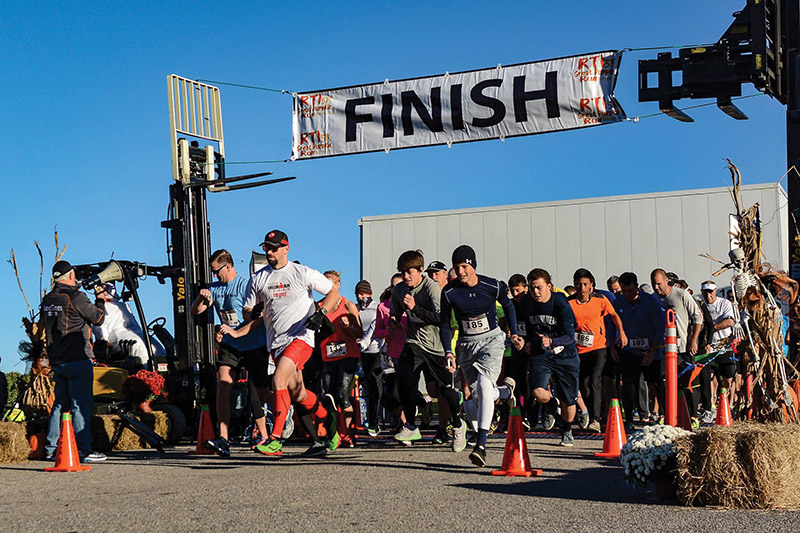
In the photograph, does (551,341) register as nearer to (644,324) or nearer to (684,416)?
(684,416)

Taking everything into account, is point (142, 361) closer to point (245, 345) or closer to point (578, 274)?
point (245, 345)

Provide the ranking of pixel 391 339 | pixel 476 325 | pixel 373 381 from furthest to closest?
pixel 373 381 < pixel 391 339 < pixel 476 325

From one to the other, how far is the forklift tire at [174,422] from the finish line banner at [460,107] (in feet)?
15.0

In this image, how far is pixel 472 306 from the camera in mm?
9141

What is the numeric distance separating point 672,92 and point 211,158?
606 cm

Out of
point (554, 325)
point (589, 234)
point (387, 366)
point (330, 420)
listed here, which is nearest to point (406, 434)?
point (330, 420)

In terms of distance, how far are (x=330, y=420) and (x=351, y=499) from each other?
147 inches

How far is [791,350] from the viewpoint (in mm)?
9367

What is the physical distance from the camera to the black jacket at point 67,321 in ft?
32.4

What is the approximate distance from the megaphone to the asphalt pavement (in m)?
3.67

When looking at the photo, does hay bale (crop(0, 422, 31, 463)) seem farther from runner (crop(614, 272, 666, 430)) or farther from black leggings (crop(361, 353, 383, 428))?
runner (crop(614, 272, 666, 430))

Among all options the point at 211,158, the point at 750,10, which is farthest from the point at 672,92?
the point at 211,158

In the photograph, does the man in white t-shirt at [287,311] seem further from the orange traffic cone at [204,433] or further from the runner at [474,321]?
the orange traffic cone at [204,433]

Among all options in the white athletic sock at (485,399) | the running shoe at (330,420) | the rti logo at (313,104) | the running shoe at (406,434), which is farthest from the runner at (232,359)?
the rti logo at (313,104)
